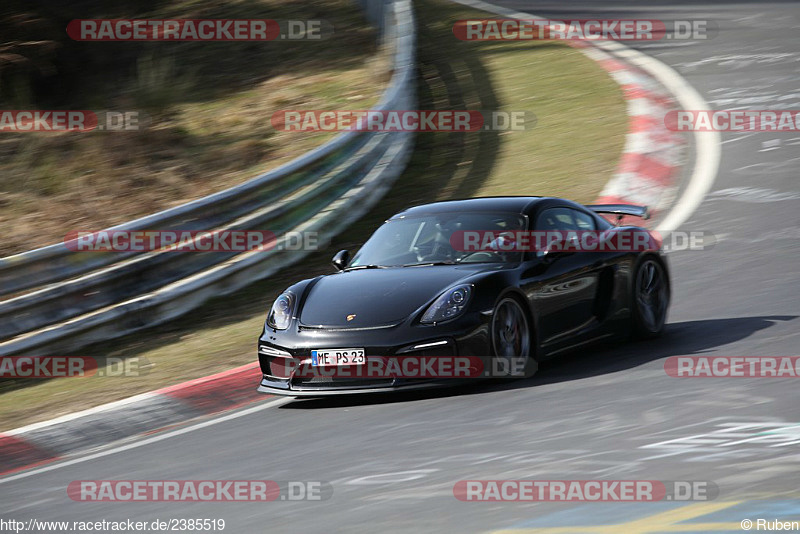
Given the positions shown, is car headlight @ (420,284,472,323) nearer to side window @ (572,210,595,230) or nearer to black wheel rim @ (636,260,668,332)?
side window @ (572,210,595,230)

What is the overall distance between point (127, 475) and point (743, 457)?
3.24 metres

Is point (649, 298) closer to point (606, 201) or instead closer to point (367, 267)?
point (367, 267)

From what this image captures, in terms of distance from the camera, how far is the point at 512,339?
26.5ft

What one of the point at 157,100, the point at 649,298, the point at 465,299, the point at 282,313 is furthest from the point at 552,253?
the point at 157,100

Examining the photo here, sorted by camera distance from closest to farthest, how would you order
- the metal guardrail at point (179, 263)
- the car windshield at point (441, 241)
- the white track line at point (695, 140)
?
the car windshield at point (441, 241) → the metal guardrail at point (179, 263) → the white track line at point (695, 140)

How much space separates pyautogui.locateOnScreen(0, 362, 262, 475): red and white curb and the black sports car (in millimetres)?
558

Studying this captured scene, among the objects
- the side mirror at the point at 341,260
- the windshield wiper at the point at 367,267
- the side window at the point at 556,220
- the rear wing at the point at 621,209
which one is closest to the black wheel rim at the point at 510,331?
the side window at the point at 556,220

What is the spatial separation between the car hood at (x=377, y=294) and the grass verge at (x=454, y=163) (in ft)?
4.60

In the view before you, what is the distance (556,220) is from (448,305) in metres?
1.63

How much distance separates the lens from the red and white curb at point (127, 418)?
782 cm

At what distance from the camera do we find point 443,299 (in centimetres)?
781

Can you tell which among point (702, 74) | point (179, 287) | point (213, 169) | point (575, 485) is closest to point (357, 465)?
point (575, 485)

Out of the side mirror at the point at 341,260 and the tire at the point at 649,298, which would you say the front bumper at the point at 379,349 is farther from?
the tire at the point at 649,298

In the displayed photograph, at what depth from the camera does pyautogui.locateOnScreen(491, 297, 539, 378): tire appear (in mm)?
7878
